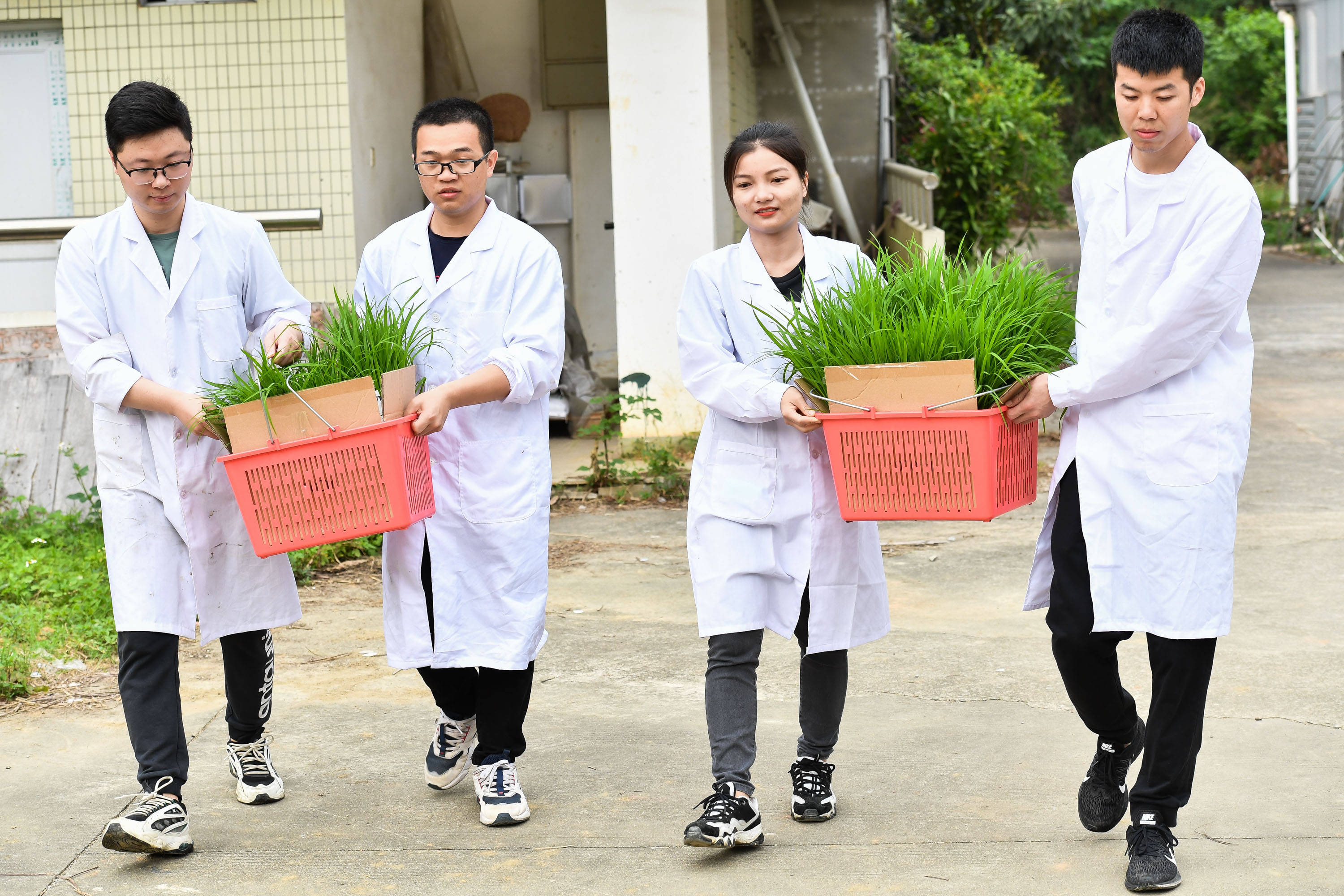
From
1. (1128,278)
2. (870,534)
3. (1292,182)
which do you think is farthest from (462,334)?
(1292,182)

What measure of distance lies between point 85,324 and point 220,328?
1.01 feet

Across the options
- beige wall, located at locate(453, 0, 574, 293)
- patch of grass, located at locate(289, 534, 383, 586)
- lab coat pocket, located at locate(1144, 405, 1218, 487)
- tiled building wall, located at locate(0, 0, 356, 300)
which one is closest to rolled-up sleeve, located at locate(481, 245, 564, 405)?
lab coat pocket, located at locate(1144, 405, 1218, 487)

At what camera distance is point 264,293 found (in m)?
3.68

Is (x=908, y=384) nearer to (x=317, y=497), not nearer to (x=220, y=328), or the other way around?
(x=317, y=497)

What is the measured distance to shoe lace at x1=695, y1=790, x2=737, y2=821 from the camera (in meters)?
3.23

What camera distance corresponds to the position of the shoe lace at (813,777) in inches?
137

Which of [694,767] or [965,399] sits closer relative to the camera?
[965,399]

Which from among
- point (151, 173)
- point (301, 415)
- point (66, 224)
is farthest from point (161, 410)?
point (66, 224)

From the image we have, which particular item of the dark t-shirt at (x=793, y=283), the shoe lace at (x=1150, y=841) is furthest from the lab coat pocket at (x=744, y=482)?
the shoe lace at (x=1150, y=841)

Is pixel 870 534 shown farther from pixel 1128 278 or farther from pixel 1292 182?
pixel 1292 182

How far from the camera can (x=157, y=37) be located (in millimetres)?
7789

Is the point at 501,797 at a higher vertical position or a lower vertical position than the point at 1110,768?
→ lower

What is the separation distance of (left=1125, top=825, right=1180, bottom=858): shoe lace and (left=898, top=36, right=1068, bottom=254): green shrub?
31.7 ft

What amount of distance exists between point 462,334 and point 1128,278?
1.56 m
